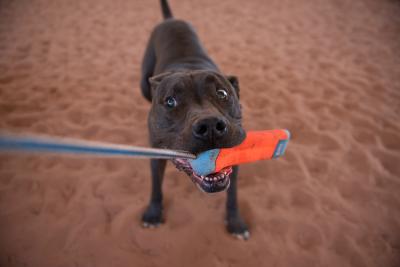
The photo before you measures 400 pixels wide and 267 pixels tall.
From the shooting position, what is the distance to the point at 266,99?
4211mm

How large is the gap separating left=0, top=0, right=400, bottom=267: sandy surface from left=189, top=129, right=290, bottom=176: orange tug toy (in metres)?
0.87

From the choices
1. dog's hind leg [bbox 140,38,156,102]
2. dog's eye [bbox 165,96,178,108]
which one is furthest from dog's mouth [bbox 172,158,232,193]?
dog's hind leg [bbox 140,38,156,102]

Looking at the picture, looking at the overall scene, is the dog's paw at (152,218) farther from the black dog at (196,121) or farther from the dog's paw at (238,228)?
the dog's paw at (238,228)

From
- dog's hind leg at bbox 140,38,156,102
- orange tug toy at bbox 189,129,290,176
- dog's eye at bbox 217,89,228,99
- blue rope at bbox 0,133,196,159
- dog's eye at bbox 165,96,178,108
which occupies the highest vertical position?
blue rope at bbox 0,133,196,159

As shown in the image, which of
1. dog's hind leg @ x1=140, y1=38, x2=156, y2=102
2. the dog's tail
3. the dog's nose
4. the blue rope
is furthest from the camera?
the dog's tail

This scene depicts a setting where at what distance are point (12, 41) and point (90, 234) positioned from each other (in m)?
5.58

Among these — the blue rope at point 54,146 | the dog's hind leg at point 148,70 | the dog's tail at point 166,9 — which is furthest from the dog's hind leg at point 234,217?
the dog's tail at point 166,9

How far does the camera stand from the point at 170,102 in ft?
6.76

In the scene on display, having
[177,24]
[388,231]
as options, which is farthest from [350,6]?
[388,231]

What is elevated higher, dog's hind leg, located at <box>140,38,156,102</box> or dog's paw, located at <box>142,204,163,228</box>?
dog's hind leg, located at <box>140,38,156,102</box>

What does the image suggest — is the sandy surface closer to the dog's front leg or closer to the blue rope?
the dog's front leg

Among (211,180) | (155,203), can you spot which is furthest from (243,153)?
(155,203)

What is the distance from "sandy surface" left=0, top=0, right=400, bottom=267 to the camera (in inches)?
96.0

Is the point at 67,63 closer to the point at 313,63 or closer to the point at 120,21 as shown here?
the point at 120,21
